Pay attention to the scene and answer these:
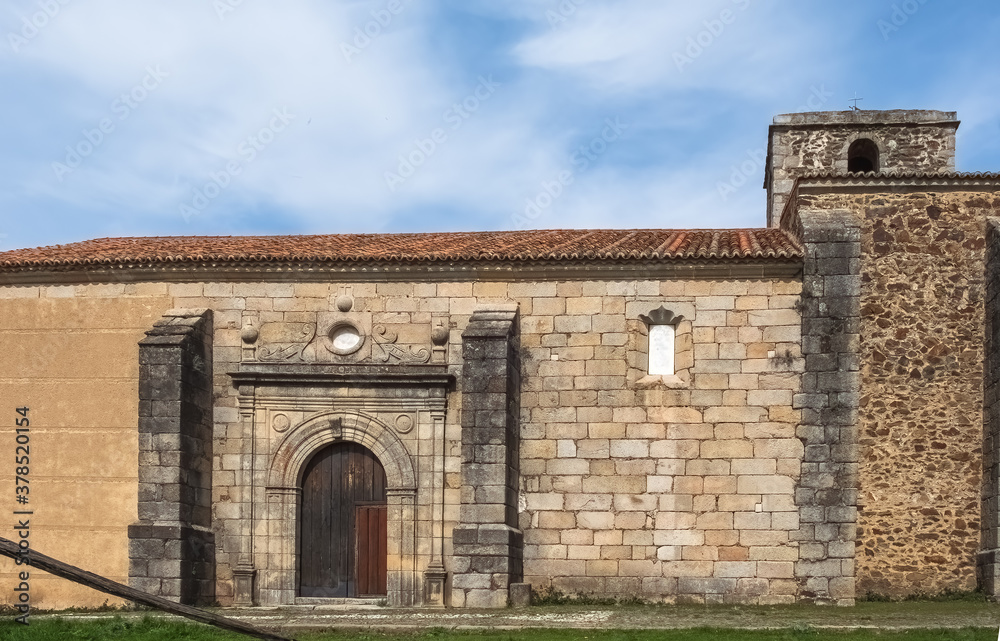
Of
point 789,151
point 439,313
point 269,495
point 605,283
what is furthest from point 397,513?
point 789,151

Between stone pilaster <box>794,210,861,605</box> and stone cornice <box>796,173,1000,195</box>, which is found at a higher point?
stone cornice <box>796,173,1000,195</box>

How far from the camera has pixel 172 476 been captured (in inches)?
554

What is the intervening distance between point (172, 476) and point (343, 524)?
2238mm

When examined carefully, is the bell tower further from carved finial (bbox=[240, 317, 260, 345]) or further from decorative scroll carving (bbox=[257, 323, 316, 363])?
carved finial (bbox=[240, 317, 260, 345])

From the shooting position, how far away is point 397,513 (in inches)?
573

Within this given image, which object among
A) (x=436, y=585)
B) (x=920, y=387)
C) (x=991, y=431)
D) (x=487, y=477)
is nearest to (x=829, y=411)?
(x=920, y=387)

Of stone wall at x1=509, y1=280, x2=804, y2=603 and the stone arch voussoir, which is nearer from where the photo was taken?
stone wall at x1=509, y1=280, x2=804, y2=603

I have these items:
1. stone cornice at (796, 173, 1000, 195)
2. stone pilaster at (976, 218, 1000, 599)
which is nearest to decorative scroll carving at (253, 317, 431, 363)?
stone cornice at (796, 173, 1000, 195)

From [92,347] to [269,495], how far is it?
3.10 meters

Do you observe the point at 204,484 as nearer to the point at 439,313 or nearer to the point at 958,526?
the point at 439,313

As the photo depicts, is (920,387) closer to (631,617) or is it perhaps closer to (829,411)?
(829,411)

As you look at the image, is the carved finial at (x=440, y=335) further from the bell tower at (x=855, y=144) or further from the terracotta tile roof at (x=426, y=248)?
the bell tower at (x=855, y=144)

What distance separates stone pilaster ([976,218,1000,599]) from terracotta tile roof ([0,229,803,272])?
2.30 meters

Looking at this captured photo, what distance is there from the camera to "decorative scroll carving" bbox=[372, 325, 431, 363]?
14828 mm
